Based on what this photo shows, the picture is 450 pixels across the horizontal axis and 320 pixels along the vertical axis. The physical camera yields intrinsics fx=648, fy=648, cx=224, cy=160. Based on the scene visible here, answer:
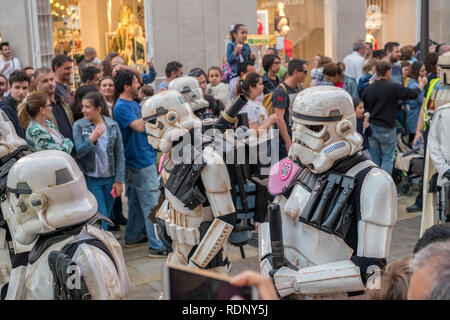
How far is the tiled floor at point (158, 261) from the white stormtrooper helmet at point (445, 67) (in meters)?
1.88

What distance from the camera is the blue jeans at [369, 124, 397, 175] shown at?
29.8 ft

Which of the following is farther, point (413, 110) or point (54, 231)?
point (413, 110)

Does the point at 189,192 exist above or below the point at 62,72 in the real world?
below

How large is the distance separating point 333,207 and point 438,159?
286 cm

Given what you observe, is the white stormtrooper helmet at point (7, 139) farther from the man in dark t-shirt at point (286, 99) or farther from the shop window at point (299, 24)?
the shop window at point (299, 24)

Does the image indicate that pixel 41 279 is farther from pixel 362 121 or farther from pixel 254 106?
pixel 362 121

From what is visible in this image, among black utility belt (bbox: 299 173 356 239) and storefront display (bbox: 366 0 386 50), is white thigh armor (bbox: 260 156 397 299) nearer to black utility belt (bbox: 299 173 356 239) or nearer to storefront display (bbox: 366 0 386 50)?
black utility belt (bbox: 299 173 356 239)

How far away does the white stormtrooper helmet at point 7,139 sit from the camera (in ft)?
16.0

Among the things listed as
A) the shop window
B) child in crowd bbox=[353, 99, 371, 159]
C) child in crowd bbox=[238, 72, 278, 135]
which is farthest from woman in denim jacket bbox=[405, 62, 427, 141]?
the shop window

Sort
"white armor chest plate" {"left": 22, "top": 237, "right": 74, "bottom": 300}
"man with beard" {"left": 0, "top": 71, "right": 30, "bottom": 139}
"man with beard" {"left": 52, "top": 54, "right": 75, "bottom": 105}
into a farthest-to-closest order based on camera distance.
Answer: "man with beard" {"left": 52, "top": 54, "right": 75, "bottom": 105}, "man with beard" {"left": 0, "top": 71, "right": 30, "bottom": 139}, "white armor chest plate" {"left": 22, "top": 237, "right": 74, "bottom": 300}

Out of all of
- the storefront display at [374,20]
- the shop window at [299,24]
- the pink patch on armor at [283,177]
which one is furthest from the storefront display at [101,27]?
the pink patch on armor at [283,177]

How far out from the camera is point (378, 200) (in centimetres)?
334

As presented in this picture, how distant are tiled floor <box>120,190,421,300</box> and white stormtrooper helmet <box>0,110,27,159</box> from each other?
1.71m

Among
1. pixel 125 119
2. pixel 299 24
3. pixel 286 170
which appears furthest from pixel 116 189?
pixel 299 24
